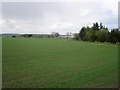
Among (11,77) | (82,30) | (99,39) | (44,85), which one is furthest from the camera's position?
(82,30)

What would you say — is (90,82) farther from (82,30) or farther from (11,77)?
(82,30)

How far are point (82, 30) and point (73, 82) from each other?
10567cm

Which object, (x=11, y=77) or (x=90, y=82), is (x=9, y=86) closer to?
(x=11, y=77)

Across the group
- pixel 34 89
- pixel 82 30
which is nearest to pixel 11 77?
pixel 34 89

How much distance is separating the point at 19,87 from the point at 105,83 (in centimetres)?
429

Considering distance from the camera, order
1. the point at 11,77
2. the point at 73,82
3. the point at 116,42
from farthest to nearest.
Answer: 1. the point at 116,42
2. the point at 11,77
3. the point at 73,82

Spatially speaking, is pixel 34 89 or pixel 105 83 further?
pixel 105 83

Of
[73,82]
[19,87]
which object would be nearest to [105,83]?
[73,82]

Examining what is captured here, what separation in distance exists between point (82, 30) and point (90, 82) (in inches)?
4155

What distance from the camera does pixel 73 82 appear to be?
1134 centimetres

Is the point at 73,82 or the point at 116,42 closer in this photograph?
the point at 73,82

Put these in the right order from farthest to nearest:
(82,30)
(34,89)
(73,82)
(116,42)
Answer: (82,30) < (116,42) < (73,82) < (34,89)

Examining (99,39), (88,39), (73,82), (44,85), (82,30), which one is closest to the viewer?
(44,85)

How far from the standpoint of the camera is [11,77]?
A: 12.5 metres
